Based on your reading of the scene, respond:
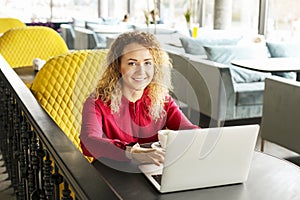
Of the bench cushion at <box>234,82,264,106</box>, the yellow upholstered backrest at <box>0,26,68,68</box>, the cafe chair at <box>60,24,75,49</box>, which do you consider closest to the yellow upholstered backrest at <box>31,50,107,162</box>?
the yellow upholstered backrest at <box>0,26,68,68</box>

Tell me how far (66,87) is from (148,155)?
0.92 meters

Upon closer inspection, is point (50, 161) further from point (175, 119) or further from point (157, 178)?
point (175, 119)

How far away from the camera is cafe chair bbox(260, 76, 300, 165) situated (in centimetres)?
388

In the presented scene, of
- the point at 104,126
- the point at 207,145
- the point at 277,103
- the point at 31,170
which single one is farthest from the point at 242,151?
the point at 277,103

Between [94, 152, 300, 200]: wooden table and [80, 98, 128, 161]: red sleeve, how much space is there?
77 millimetres

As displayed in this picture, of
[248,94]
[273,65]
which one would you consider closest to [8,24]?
[248,94]

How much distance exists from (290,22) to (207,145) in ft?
21.1

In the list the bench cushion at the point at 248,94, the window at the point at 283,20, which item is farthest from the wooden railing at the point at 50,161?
the window at the point at 283,20

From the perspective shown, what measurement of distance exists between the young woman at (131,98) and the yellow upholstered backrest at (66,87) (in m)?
0.40

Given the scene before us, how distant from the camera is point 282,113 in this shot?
4.03 meters

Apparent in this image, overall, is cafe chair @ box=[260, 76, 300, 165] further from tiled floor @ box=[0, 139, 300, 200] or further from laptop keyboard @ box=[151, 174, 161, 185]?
laptop keyboard @ box=[151, 174, 161, 185]

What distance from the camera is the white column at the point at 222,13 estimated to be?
27.1 ft

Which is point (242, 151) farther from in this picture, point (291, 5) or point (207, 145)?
point (291, 5)

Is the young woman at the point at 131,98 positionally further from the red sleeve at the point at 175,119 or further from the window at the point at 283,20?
the window at the point at 283,20
